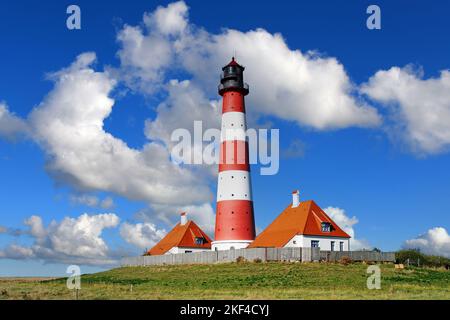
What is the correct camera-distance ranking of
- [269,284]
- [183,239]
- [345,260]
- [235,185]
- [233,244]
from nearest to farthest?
[269,284], [345,260], [235,185], [233,244], [183,239]

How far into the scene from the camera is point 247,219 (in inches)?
2158

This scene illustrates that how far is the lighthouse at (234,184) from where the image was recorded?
5425 cm

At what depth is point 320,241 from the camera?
54.0 meters

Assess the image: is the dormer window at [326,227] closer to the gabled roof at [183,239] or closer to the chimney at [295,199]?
the chimney at [295,199]

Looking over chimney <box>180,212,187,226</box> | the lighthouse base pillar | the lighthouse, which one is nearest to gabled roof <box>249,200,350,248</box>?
the lighthouse base pillar

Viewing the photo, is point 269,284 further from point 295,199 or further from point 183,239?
point 183,239

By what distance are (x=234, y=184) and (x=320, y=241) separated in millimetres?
10498

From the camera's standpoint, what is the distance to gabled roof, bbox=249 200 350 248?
5334 cm

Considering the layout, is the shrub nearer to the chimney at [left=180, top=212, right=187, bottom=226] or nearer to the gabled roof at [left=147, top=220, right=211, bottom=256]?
the gabled roof at [left=147, top=220, right=211, bottom=256]

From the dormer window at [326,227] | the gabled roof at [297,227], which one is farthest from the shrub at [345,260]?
the dormer window at [326,227]

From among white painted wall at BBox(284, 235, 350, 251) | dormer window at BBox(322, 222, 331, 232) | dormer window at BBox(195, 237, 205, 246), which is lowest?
dormer window at BBox(195, 237, 205, 246)

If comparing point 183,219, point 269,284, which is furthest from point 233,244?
point 269,284

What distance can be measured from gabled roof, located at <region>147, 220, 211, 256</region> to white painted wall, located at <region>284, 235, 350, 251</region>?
19.1 meters
